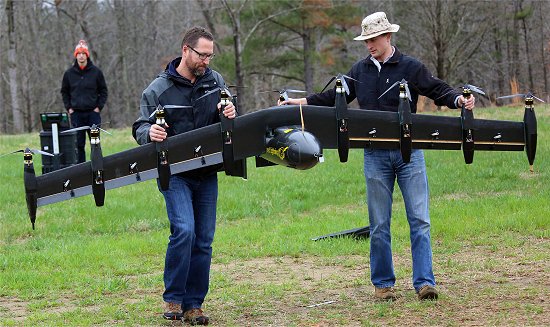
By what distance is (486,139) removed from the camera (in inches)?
313

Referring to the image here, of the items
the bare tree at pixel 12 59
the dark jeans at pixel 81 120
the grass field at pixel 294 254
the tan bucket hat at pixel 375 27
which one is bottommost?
the grass field at pixel 294 254

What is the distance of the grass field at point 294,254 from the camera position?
25.7 feet

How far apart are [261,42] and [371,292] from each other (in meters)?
39.5

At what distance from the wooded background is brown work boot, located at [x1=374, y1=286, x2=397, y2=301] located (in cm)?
3147

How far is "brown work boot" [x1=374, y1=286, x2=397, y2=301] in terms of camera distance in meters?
8.00

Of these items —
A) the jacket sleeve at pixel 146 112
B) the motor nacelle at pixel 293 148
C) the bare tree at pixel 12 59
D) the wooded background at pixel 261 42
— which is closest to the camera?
the motor nacelle at pixel 293 148

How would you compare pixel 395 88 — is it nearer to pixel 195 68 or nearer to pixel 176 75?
pixel 195 68

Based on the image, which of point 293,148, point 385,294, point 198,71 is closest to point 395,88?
point 293,148

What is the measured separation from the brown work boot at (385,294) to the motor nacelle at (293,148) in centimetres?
158

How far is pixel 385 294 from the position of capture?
26.2 feet

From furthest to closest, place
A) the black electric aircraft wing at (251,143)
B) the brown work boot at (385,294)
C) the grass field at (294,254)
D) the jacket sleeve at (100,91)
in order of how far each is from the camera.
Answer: the jacket sleeve at (100,91) → the brown work boot at (385,294) → the grass field at (294,254) → the black electric aircraft wing at (251,143)

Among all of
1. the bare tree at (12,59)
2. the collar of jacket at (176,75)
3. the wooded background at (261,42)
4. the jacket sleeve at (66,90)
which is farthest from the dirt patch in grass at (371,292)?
the bare tree at (12,59)

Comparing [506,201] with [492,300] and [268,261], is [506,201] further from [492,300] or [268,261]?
[492,300]

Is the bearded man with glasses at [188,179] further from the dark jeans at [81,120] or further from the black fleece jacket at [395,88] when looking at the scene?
the dark jeans at [81,120]
